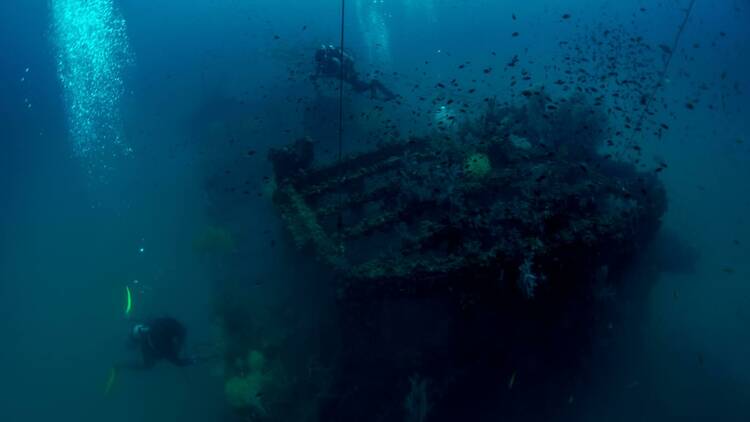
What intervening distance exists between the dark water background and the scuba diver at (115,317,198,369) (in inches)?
70.6

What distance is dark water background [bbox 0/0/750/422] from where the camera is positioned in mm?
9898

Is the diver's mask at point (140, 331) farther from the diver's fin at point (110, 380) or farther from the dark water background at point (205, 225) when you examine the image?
the diver's fin at point (110, 380)

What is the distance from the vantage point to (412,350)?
22.6 feet

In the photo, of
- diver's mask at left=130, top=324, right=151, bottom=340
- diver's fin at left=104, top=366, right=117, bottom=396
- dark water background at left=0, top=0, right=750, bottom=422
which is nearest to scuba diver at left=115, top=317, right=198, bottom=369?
diver's mask at left=130, top=324, right=151, bottom=340

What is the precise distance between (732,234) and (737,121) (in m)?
11.9

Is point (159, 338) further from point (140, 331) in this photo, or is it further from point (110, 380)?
point (110, 380)

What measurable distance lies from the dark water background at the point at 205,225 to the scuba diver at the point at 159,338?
1792 mm

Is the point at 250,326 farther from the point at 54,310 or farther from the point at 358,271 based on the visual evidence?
the point at 54,310

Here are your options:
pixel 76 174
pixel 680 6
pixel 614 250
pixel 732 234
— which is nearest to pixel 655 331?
pixel 614 250

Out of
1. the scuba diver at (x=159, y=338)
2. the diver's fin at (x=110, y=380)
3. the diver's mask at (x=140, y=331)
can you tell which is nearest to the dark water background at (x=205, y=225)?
the diver's fin at (x=110, y=380)

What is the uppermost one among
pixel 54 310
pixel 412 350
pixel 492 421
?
pixel 412 350

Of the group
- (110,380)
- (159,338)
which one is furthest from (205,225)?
(159,338)

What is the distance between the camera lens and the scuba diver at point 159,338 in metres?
8.60

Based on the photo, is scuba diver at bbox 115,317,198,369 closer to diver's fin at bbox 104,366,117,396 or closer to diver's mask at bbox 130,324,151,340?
diver's mask at bbox 130,324,151,340
